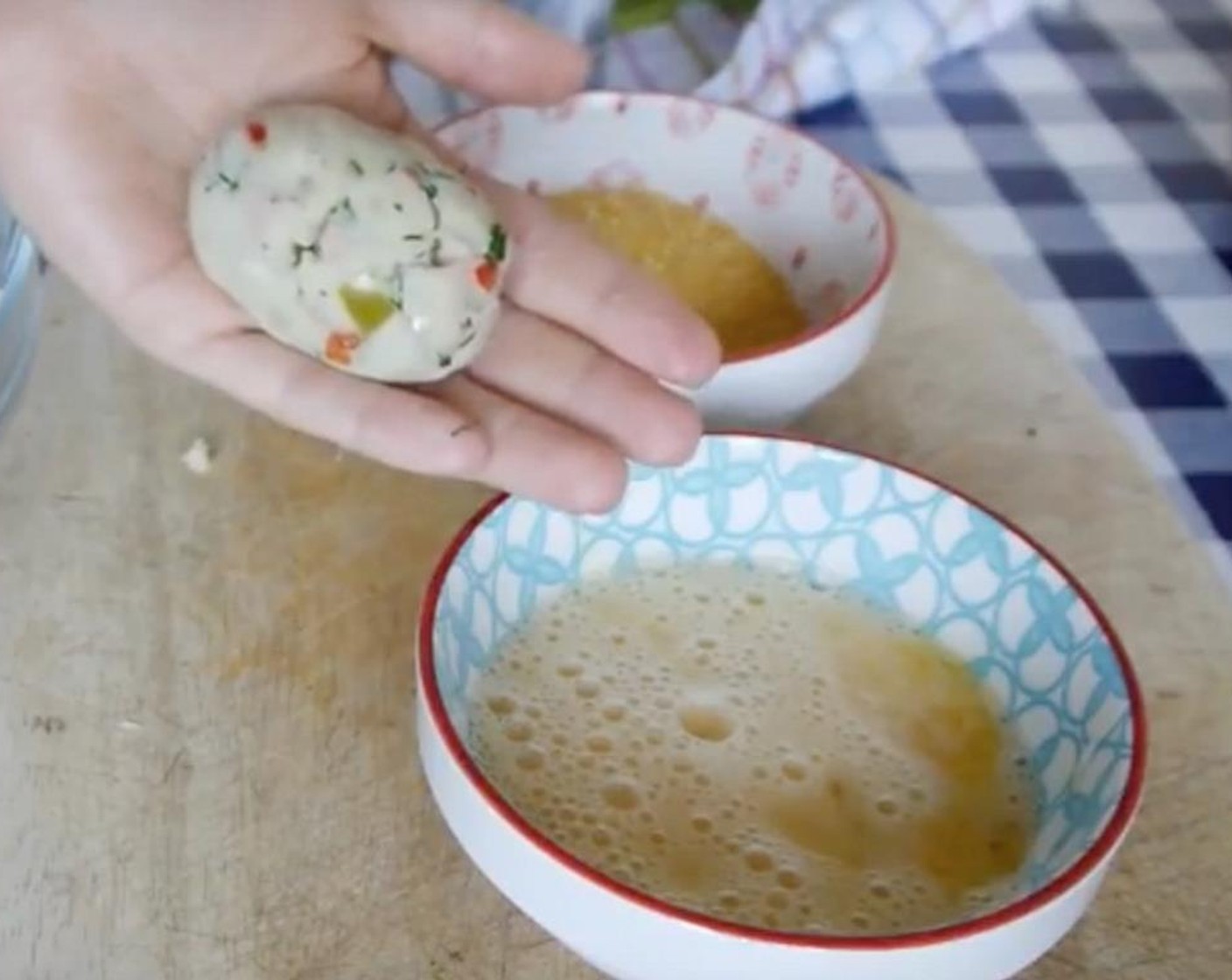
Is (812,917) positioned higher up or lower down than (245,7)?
lower down

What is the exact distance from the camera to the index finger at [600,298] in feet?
2.02

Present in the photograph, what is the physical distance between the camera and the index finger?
0.62m

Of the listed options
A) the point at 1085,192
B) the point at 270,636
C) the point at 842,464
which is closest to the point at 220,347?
the point at 270,636

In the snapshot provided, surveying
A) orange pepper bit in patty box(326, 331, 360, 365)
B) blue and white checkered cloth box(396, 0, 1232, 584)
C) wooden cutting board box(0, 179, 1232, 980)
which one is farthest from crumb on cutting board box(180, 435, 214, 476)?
blue and white checkered cloth box(396, 0, 1232, 584)

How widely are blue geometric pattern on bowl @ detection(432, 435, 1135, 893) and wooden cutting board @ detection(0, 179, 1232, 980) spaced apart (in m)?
0.04

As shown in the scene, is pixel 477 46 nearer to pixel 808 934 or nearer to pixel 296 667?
pixel 296 667

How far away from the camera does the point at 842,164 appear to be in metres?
0.78

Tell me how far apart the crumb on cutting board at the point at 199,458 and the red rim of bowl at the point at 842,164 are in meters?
0.18

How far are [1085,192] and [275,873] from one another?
1.90ft

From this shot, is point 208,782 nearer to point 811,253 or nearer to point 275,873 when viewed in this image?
point 275,873

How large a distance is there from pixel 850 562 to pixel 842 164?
0.22m

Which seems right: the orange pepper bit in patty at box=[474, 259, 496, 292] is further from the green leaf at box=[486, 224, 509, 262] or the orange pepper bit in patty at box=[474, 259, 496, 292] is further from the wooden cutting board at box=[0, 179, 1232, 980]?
the wooden cutting board at box=[0, 179, 1232, 980]

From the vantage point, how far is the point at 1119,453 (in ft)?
2.36

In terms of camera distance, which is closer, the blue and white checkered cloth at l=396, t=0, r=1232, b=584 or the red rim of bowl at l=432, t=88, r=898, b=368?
the red rim of bowl at l=432, t=88, r=898, b=368
